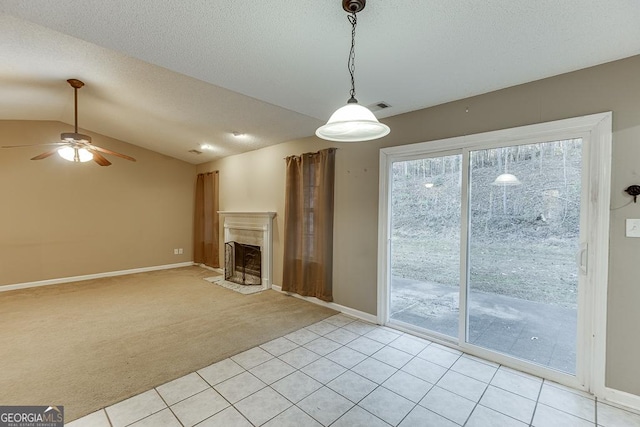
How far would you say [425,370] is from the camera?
2516mm

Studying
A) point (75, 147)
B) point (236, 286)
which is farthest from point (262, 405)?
point (75, 147)

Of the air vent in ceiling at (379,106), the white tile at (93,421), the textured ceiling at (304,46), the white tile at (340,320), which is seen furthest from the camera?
the white tile at (340,320)

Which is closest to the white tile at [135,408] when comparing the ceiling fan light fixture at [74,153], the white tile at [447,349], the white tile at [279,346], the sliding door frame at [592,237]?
the white tile at [279,346]

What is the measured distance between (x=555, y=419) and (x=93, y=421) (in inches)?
122

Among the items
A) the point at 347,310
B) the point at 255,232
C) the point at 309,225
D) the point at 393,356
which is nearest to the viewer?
the point at 393,356

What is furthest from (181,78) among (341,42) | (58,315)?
(58,315)

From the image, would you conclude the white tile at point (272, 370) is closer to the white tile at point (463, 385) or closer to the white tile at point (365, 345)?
the white tile at point (365, 345)

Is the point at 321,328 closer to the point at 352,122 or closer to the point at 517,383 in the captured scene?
the point at 517,383

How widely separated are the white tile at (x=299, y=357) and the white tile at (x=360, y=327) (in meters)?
0.71

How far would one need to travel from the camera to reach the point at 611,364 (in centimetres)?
213

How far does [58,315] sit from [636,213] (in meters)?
6.14

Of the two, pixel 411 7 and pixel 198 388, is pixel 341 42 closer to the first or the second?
pixel 411 7

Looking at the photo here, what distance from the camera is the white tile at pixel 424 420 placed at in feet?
6.15

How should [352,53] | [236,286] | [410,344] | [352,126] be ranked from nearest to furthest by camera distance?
[352,126]
[352,53]
[410,344]
[236,286]
